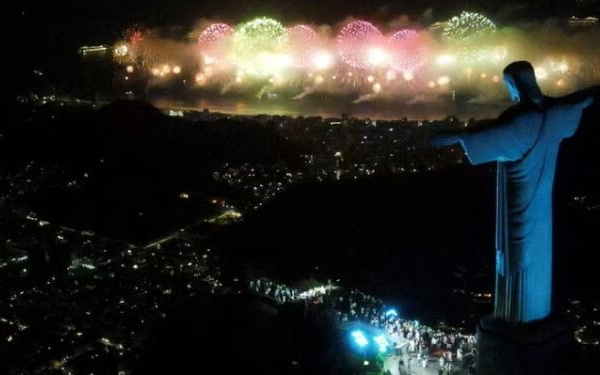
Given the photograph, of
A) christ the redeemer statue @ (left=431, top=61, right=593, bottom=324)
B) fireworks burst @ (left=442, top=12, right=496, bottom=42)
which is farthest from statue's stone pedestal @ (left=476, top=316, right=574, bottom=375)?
fireworks burst @ (left=442, top=12, right=496, bottom=42)

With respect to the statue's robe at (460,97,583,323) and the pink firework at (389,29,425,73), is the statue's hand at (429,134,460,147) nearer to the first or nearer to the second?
the statue's robe at (460,97,583,323)

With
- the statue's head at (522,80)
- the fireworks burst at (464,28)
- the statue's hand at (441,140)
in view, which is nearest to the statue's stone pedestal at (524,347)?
the statue's hand at (441,140)

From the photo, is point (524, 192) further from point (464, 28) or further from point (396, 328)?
point (464, 28)

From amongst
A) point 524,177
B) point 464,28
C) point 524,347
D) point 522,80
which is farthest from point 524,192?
point 464,28

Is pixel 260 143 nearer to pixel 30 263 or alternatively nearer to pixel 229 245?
pixel 229 245

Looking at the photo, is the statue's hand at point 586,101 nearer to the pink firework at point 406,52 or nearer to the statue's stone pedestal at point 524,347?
the statue's stone pedestal at point 524,347

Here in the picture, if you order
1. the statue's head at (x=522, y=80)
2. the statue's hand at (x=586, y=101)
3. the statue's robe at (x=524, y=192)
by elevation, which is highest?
the statue's head at (x=522, y=80)

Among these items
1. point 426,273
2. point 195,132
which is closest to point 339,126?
point 195,132
